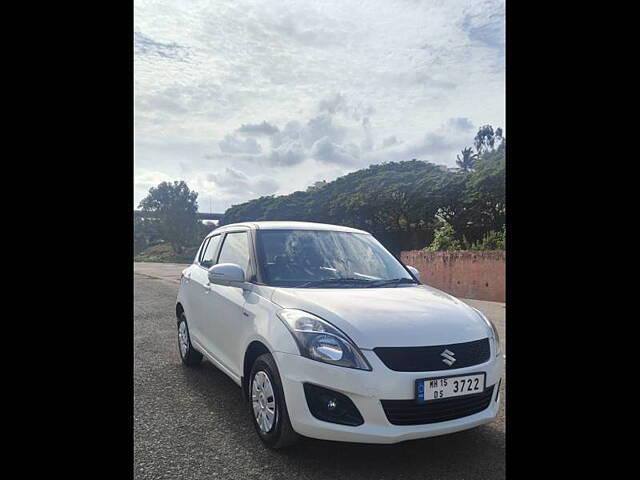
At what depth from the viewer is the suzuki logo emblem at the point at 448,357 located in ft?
9.62

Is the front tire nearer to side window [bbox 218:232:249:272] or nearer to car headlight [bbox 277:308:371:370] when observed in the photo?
car headlight [bbox 277:308:371:370]

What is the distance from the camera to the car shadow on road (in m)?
2.95

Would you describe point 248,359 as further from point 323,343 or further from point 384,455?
point 384,455

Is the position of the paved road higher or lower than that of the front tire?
lower

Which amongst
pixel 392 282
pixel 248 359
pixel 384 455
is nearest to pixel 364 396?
pixel 384 455

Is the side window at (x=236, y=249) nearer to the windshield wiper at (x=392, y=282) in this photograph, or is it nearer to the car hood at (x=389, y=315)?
the car hood at (x=389, y=315)

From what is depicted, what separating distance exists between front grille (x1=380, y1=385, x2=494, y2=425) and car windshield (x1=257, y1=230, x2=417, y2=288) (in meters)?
1.14


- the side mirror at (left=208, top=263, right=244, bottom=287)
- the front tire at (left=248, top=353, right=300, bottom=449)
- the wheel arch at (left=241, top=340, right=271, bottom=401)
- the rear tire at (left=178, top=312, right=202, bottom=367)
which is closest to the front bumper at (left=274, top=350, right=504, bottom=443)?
the front tire at (left=248, top=353, right=300, bottom=449)

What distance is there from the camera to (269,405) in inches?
126

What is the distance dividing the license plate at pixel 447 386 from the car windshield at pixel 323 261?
111cm

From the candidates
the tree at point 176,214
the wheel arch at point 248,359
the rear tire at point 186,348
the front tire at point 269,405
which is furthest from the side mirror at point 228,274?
the tree at point 176,214

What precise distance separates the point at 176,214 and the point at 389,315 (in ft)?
146
